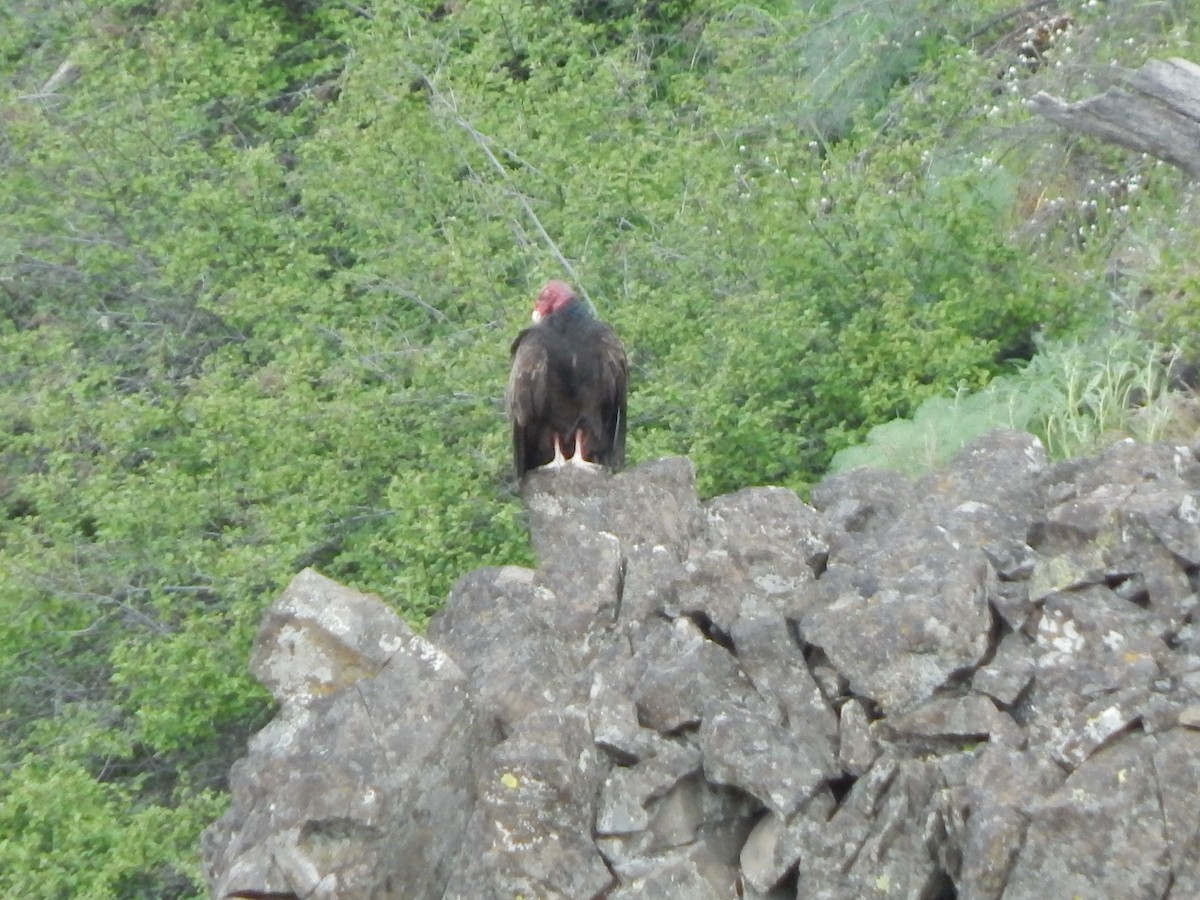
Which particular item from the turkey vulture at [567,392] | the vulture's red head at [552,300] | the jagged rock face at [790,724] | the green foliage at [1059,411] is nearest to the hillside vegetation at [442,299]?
the green foliage at [1059,411]

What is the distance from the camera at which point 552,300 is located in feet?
22.9

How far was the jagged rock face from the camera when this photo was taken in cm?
392

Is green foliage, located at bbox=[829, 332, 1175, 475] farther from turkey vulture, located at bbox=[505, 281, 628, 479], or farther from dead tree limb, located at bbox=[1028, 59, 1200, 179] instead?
dead tree limb, located at bbox=[1028, 59, 1200, 179]

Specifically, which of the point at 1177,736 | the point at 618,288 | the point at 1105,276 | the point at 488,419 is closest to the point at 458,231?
the point at 618,288

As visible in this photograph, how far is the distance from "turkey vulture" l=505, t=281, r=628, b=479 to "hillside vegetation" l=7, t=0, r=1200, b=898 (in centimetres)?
111

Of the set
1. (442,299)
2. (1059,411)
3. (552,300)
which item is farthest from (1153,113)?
(442,299)

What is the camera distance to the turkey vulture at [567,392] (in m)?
6.70

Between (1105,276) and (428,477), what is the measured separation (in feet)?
10.3

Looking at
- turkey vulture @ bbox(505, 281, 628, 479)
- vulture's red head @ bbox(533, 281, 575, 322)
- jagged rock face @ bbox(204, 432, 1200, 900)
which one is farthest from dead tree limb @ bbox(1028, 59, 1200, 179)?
vulture's red head @ bbox(533, 281, 575, 322)

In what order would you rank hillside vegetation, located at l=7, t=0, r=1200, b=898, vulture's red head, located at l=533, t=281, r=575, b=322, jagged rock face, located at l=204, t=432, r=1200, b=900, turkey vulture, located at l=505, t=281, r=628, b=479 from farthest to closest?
hillside vegetation, located at l=7, t=0, r=1200, b=898, vulture's red head, located at l=533, t=281, r=575, b=322, turkey vulture, located at l=505, t=281, r=628, b=479, jagged rock face, located at l=204, t=432, r=1200, b=900

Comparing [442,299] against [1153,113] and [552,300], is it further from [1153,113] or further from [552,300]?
[1153,113]

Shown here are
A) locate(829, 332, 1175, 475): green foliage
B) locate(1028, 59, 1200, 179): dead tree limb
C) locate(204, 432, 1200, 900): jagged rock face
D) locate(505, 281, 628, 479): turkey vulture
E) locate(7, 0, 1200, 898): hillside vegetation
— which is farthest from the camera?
locate(7, 0, 1200, 898): hillside vegetation

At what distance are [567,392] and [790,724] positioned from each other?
2541mm

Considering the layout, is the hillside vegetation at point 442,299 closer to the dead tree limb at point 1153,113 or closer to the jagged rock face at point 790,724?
the dead tree limb at point 1153,113
